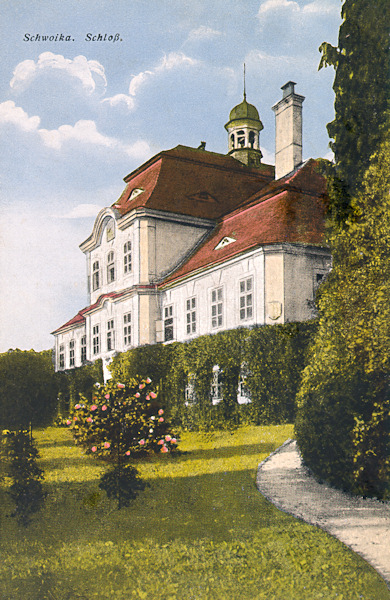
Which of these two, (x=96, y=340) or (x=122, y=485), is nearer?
(x=122, y=485)

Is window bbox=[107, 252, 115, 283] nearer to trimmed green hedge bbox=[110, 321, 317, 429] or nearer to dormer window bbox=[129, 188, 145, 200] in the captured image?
dormer window bbox=[129, 188, 145, 200]

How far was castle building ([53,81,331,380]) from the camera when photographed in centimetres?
477

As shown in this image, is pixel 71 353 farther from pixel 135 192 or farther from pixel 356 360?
pixel 356 360

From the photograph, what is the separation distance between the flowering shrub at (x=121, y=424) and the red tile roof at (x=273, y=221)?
1112 millimetres

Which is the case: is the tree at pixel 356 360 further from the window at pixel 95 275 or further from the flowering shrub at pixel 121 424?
the window at pixel 95 275

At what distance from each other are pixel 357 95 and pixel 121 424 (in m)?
3.50

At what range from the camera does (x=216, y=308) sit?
5031mm

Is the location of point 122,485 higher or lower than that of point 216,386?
lower

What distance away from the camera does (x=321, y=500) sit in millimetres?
4324

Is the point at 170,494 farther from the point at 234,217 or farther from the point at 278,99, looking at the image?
the point at 278,99

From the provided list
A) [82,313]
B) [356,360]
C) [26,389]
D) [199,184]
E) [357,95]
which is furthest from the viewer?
[199,184]

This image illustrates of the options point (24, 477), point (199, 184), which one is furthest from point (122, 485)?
point (199, 184)

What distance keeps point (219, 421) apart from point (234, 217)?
6.22ft

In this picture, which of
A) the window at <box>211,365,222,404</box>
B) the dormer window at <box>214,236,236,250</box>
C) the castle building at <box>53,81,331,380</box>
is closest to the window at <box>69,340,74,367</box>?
the castle building at <box>53,81,331,380</box>
